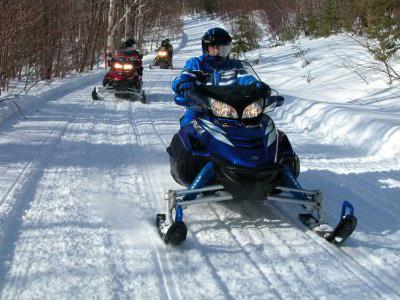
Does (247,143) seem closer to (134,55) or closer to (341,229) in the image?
(341,229)

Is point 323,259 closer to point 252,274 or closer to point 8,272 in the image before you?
point 252,274

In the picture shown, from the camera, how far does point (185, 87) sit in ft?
13.4

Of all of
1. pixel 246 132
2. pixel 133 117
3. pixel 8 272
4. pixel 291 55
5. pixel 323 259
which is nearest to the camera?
pixel 8 272

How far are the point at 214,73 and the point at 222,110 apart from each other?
2.18 feet

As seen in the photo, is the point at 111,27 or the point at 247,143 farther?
the point at 111,27

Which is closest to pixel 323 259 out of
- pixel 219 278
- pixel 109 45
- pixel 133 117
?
pixel 219 278

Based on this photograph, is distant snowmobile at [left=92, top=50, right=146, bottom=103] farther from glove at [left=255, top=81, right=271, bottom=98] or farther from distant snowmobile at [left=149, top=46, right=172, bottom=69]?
distant snowmobile at [left=149, top=46, right=172, bottom=69]

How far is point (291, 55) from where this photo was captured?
20641mm

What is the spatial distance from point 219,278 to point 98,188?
1948 millimetres

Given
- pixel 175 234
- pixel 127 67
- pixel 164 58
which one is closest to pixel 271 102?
pixel 175 234

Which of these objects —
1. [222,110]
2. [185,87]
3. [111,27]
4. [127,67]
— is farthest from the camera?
[111,27]

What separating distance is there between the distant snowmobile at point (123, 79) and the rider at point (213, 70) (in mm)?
6006

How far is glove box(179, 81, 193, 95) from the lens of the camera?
4.05 m

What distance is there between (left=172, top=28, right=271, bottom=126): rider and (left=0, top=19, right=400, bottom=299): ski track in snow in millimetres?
986
